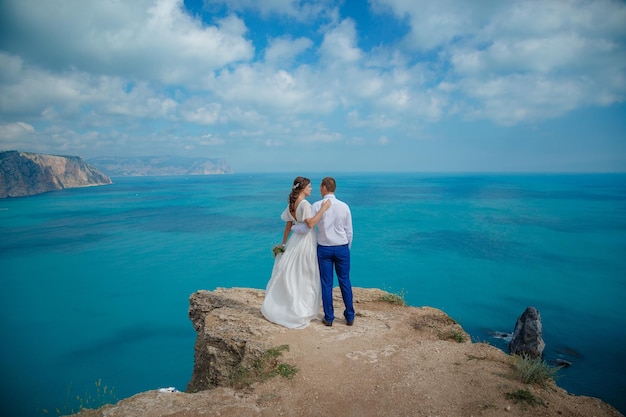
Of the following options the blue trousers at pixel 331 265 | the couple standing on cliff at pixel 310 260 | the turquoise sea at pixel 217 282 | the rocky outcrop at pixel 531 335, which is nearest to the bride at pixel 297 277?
the couple standing on cliff at pixel 310 260

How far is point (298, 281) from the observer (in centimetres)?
601

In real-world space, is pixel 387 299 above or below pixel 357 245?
above

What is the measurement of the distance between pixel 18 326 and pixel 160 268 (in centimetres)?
1192

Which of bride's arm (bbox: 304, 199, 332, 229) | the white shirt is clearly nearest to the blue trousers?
the white shirt

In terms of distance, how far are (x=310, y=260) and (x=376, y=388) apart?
90.6 inches

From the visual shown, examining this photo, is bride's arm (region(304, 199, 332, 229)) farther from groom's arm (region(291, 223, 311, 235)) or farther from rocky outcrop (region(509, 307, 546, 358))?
rocky outcrop (region(509, 307, 546, 358))

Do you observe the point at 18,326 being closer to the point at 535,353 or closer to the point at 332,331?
the point at 332,331

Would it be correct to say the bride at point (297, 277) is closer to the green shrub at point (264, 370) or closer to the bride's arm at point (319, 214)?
the bride's arm at point (319, 214)

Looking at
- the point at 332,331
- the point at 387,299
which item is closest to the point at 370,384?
the point at 332,331

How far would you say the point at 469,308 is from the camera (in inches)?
863

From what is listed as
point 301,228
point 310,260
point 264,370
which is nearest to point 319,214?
point 301,228

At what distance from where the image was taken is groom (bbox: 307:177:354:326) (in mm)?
5621

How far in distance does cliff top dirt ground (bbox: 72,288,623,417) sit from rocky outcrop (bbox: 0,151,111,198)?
128 metres

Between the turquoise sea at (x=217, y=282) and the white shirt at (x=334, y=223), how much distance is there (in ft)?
10.2
